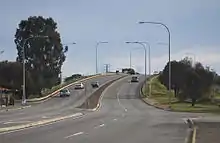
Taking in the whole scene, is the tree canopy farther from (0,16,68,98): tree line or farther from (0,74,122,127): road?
(0,74,122,127): road

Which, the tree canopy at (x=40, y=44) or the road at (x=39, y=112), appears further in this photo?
the tree canopy at (x=40, y=44)

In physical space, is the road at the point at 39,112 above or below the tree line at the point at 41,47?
below

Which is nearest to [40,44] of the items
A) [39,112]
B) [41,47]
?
[41,47]

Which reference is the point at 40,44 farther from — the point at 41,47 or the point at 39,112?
the point at 39,112

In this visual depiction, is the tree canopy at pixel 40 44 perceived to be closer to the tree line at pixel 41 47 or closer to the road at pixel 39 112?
the tree line at pixel 41 47

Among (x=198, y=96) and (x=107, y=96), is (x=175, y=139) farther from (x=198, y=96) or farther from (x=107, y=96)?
(x=107, y=96)

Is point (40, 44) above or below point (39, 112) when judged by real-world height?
above

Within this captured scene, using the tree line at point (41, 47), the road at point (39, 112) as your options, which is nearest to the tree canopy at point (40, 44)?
the tree line at point (41, 47)

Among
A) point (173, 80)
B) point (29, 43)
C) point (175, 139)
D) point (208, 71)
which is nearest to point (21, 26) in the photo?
point (29, 43)

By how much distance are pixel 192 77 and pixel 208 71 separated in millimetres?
4722

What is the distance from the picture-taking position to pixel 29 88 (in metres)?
105

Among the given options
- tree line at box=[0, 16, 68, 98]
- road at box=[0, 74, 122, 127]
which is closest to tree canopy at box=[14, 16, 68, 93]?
tree line at box=[0, 16, 68, 98]

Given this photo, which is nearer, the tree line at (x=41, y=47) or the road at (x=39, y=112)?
the road at (x=39, y=112)

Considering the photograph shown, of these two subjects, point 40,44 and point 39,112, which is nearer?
point 39,112
